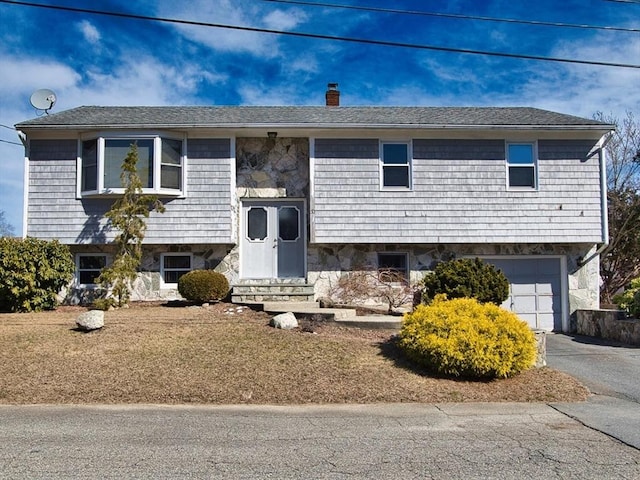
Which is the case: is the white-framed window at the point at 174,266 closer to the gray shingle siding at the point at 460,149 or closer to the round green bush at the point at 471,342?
the gray shingle siding at the point at 460,149

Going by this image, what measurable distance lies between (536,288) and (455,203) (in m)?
3.06

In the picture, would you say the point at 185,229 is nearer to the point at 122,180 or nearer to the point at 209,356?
the point at 122,180

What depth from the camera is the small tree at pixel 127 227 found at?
1270cm

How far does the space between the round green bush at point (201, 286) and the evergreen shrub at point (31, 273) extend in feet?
8.55

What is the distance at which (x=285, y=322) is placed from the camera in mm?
10438

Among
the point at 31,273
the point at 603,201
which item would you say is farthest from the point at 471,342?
the point at 31,273

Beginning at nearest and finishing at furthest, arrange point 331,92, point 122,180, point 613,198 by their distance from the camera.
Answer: point 122,180 → point 331,92 → point 613,198

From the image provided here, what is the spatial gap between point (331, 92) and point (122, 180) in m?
7.21

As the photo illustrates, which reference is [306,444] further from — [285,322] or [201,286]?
[201,286]

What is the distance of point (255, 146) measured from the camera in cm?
1452

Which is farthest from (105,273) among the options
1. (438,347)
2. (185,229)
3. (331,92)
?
(331,92)

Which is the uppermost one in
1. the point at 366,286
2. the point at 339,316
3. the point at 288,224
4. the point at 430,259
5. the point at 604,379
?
the point at 288,224

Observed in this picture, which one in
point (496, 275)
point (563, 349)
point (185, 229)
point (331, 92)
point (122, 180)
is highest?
point (331, 92)

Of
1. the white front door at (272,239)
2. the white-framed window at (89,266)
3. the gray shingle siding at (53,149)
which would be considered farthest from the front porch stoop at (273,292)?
the gray shingle siding at (53,149)
